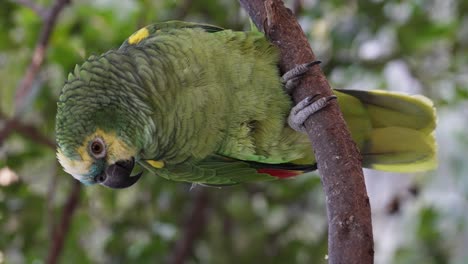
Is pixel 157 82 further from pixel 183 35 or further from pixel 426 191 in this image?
pixel 426 191

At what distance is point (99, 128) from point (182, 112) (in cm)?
18

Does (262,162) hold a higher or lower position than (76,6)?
lower

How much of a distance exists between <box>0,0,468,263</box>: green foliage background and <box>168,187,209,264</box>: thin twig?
0.02 meters

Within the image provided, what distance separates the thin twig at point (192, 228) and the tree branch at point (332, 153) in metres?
1.00

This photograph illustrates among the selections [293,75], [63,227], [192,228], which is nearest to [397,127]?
[293,75]

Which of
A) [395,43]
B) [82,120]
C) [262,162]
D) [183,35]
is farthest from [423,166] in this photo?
[82,120]

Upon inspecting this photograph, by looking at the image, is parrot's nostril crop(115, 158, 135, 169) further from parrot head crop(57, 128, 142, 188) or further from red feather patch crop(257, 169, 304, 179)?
red feather patch crop(257, 169, 304, 179)

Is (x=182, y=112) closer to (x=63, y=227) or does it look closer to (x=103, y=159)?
(x=103, y=159)

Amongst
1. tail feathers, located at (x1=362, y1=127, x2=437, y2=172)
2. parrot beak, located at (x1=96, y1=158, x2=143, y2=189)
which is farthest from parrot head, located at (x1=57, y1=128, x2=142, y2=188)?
tail feathers, located at (x1=362, y1=127, x2=437, y2=172)

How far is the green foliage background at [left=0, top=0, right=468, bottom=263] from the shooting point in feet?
5.95

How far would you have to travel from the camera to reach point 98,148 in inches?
43.4

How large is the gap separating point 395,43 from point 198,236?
947 mm

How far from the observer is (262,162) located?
131 centimetres

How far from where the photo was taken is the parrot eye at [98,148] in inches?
43.2
